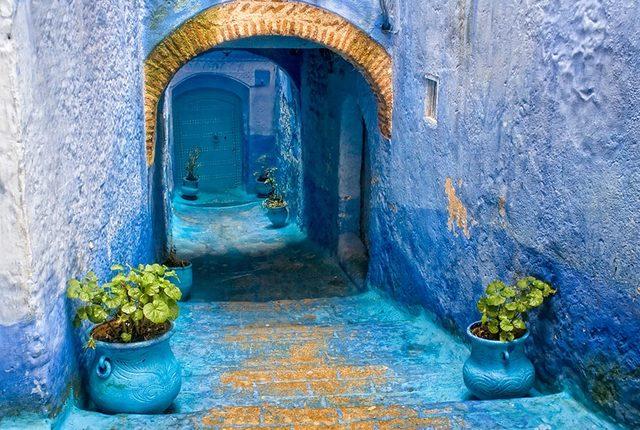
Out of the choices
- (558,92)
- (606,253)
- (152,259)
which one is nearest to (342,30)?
(152,259)

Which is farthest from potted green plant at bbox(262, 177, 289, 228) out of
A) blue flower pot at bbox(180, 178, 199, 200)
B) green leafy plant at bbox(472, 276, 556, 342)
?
green leafy plant at bbox(472, 276, 556, 342)

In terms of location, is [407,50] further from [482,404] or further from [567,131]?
[482,404]

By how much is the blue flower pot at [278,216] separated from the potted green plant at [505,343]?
8648mm

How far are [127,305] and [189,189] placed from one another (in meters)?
12.3

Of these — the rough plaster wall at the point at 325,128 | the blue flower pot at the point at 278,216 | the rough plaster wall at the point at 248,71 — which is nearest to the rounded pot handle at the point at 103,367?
the rough plaster wall at the point at 325,128

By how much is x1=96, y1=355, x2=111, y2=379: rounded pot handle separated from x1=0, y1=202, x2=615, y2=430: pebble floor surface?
206mm

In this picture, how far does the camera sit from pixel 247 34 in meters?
7.04

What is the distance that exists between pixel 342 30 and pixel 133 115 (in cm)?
213

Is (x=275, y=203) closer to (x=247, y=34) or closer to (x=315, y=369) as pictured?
(x=247, y=34)

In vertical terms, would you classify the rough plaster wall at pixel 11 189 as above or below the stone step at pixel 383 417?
above

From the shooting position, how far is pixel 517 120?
4746 millimetres

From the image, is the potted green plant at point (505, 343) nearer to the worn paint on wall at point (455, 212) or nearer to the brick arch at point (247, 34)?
the worn paint on wall at point (455, 212)

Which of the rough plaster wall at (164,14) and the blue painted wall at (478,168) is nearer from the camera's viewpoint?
the blue painted wall at (478,168)

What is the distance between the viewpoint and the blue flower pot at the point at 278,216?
13070 mm
